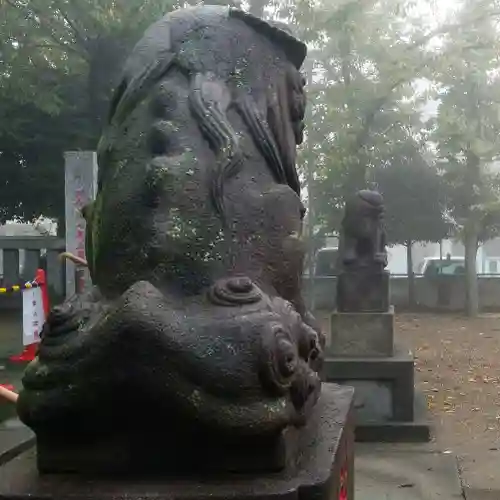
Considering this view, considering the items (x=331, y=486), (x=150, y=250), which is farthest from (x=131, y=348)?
(x=331, y=486)

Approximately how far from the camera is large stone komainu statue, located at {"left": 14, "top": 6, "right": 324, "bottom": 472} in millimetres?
1786

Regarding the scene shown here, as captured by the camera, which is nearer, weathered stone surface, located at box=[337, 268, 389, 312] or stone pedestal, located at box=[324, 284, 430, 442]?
stone pedestal, located at box=[324, 284, 430, 442]

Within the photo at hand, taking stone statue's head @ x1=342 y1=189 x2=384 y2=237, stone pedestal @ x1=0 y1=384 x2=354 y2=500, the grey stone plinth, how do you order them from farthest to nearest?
stone statue's head @ x1=342 y1=189 x2=384 y2=237
the grey stone plinth
stone pedestal @ x1=0 y1=384 x2=354 y2=500

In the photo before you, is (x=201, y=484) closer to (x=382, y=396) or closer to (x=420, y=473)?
(x=420, y=473)

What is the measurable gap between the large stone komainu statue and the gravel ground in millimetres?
4456

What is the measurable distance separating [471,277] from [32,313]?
1107 centimetres

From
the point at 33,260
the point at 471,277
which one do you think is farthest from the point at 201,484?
the point at 471,277

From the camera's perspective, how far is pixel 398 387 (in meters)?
6.52

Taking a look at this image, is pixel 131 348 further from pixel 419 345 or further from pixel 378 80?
pixel 378 80

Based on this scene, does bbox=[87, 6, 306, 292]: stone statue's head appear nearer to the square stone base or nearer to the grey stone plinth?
the square stone base

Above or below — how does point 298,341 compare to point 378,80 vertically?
below

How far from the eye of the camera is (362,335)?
686 cm

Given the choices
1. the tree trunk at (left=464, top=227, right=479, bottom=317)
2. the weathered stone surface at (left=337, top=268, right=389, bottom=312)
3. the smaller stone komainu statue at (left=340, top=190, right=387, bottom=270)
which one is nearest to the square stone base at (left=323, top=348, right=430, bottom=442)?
the weathered stone surface at (left=337, top=268, right=389, bottom=312)

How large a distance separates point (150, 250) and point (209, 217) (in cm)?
18
